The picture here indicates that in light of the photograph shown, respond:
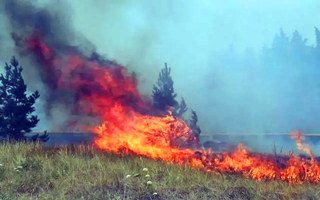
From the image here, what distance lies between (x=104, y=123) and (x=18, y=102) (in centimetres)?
821

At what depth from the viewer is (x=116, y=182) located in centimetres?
727

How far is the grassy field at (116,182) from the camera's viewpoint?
686 cm

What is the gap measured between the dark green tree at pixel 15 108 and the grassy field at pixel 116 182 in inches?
485

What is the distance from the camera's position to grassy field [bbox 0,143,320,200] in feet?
22.5

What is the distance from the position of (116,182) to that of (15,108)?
1578cm

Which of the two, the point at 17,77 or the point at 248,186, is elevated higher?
the point at 17,77

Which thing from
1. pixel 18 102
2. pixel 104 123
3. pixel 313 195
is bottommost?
pixel 313 195

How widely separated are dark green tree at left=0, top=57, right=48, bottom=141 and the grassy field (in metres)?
12.3

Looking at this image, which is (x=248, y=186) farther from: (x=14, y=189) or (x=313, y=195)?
(x=14, y=189)

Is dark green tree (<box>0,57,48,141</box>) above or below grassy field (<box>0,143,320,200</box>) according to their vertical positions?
above

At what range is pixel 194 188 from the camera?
283 inches

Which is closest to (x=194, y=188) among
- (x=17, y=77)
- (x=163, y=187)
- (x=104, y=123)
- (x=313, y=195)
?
(x=163, y=187)

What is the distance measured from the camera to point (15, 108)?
21.1 meters

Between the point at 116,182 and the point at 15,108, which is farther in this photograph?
the point at 15,108
